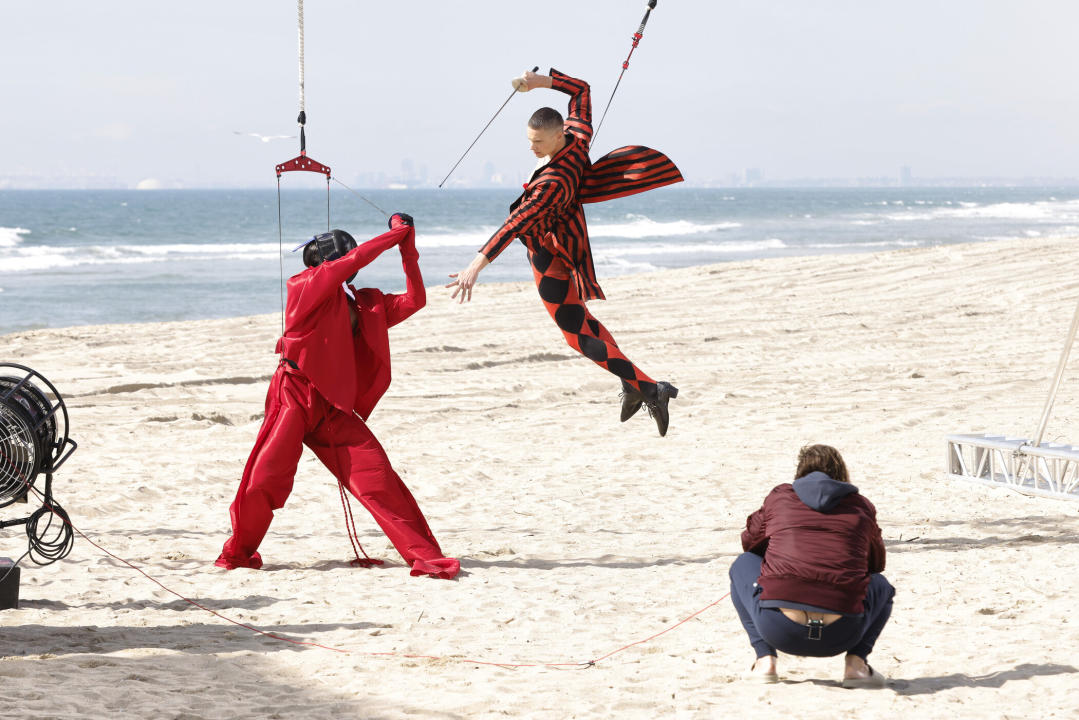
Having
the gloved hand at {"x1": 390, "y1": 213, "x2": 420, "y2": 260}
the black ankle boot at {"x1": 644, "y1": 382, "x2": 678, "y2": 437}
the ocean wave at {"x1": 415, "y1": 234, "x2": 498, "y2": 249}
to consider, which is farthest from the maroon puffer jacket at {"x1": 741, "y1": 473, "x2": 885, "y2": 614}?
the ocean wave at {"x1": 415, "y1": 234, "x2": 498, "y2": 249}

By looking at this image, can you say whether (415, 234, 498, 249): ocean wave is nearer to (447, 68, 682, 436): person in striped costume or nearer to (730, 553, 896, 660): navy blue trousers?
(447, 68, 682, 436): person in striped costume

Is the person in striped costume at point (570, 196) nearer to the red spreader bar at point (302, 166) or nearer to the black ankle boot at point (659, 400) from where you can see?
the black ankle boot at point (659, 400)

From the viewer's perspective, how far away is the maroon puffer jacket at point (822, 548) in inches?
150

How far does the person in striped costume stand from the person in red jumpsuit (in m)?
0.70

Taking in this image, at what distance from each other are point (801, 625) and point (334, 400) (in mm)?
2758

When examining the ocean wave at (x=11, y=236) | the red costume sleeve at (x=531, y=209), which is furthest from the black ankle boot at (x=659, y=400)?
the ocean wave at (x=11, y=236)

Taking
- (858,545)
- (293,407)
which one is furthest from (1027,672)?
(293,407)

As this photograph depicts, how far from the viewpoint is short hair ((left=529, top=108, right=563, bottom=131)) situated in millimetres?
5215

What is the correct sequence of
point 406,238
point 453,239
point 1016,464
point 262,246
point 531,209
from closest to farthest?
1. point 531,209
2. point 406,238
3. point 1016,464
4. point 262,246
5. point 453,239

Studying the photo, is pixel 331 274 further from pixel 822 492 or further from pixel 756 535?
pixel 822 492

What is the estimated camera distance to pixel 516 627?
5.07 metres

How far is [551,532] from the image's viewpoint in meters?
6.90

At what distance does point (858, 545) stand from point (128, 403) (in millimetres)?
8686

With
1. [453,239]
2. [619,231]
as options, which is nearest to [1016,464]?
[453,239]
